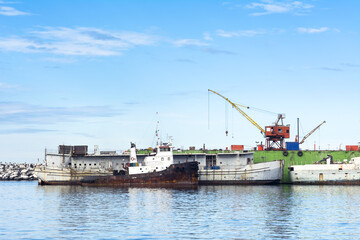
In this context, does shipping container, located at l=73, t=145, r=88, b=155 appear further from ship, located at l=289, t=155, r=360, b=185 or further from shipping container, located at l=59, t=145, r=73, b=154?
ship, located at l=289, t=155, r=360, b=185

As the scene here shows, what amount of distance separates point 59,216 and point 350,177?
64801 mm

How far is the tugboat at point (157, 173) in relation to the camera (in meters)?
93.6

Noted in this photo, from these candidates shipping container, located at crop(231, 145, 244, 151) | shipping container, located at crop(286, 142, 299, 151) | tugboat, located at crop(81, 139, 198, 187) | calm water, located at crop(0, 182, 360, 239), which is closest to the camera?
calm water, located at crop(0, 182, 360, 239)

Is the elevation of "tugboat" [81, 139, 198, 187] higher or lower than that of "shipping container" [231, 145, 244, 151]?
lower

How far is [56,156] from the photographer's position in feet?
366

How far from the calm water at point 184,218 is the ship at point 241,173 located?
32.7 m

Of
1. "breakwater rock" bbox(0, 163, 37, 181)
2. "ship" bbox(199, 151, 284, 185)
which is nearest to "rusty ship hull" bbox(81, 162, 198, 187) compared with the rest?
"ship" bbox(199, 151, 284, 185)

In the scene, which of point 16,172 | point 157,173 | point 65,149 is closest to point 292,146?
point 157,173

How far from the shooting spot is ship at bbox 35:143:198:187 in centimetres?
9375

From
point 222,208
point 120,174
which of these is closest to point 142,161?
point 120,174

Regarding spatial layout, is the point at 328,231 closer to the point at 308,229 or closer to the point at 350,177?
the point at 308,229

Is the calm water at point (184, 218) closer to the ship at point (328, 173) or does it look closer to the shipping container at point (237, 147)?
the ship at point (328, 173)

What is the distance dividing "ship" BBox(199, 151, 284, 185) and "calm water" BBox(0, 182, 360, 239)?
32.7 metres

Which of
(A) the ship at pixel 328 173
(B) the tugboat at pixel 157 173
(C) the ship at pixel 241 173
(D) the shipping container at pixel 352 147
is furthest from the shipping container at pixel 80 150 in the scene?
(D) the shipping container at pixel 352 147
